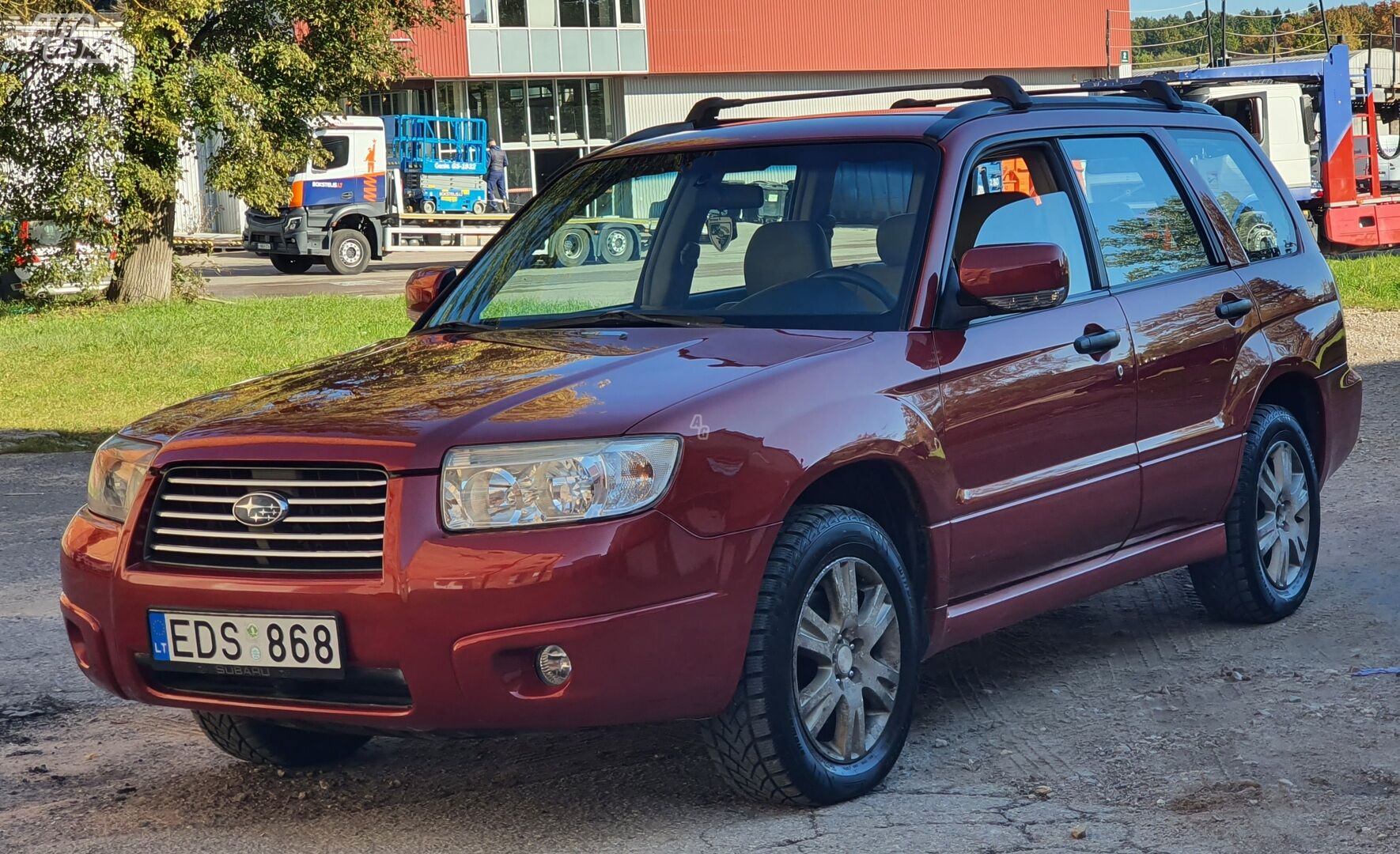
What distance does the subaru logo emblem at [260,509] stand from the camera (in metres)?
3.69

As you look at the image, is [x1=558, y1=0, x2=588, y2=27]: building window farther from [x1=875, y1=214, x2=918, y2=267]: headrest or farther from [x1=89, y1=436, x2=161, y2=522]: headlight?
[x1=89, y1=436, x2=161, y2=522]: headlight

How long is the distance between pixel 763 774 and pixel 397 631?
918mm

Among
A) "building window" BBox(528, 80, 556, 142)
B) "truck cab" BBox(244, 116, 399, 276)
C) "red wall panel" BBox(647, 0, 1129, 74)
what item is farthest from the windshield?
"red wall panel" BBox(647, 0, 1129, 74)

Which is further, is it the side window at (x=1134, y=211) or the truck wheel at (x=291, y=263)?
the truck wheel at (x=291, y=263)

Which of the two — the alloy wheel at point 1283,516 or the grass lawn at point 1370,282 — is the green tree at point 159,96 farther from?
the alloy wheel at point 1283,516

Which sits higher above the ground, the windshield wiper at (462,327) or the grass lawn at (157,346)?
the windshield wiper at (462,327)

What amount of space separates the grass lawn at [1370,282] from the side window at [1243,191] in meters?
10.7

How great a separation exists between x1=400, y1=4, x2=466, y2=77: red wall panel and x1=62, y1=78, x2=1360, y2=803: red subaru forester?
4076 cm

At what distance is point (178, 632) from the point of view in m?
3.77

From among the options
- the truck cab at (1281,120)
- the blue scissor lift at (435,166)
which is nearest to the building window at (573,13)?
the blue scissor lift at (435,166)

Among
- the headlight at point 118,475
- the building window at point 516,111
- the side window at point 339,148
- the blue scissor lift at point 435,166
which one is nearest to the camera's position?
the headlight at point 118,475

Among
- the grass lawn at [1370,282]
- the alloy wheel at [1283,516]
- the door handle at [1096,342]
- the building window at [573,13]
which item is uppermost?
the building window at [573,13]

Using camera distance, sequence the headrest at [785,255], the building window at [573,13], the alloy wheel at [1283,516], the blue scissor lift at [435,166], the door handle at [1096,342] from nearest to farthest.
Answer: the headrest at [785,255] < the door handle at [1096,342] < the alloy wheel at [1283,516] < the blue scissor lift at [435,166] < the building window at [573,13]

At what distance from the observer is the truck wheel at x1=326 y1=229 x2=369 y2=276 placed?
2873 cm
